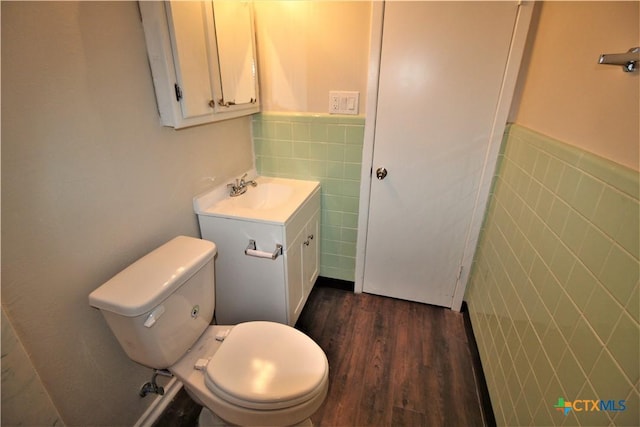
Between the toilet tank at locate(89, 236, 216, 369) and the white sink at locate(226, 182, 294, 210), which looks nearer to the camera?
the toilet tank at locate(89, 236, 216, 369)

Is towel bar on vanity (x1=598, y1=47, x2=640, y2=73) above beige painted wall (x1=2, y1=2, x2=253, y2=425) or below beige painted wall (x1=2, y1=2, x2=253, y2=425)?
above

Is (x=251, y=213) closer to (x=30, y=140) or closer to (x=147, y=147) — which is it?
(x=147, y=147)

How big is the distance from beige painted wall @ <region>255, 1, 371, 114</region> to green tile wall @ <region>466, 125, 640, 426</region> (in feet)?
2.93

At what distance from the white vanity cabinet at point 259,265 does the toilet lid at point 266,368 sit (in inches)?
12.1

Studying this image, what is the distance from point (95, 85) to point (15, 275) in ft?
1.88

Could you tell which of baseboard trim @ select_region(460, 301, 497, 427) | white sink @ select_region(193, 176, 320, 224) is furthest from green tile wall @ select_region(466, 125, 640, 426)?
white sink @ select_region(193, 176, 320, 224)

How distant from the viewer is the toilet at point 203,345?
90cm

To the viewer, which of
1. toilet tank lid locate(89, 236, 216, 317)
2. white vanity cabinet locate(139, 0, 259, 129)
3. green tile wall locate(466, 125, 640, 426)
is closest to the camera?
green tile wall locate(466, 125, 640, 426)

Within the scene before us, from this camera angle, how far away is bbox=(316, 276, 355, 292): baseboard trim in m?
2.09

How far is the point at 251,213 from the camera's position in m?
1.38

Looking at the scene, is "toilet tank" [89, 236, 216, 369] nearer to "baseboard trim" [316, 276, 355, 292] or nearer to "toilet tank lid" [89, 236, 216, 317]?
"toilet tank lid" [89, 236, 216, 317]

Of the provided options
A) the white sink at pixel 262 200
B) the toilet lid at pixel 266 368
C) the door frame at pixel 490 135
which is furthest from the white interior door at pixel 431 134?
the toilet lid at pixel 266 368

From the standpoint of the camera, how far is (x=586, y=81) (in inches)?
35.1

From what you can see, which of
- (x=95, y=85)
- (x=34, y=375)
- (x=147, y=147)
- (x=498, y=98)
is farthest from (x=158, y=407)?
(x=498, y=98)
